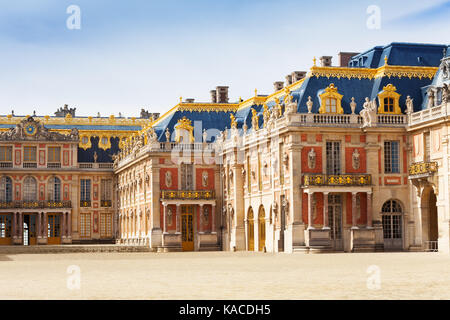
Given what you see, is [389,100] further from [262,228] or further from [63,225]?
[63,225]

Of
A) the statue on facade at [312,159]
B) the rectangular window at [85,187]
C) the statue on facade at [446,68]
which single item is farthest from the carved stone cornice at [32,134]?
the statue on facade at [446,68]

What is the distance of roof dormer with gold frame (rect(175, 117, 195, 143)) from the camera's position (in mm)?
58281

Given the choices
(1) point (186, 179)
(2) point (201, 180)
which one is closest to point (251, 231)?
(2) point (201, 180)

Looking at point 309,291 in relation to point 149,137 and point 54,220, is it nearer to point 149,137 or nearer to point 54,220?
point 149,137

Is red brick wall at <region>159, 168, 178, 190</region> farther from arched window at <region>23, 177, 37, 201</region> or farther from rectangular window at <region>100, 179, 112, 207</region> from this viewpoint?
arched window at <region>23, 177, 37, 201</region>

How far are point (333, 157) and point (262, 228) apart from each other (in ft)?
24.4

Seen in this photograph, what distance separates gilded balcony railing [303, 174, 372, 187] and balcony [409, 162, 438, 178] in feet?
7.99

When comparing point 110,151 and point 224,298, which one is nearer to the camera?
point 224,298

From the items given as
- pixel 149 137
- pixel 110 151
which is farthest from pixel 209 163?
pixel 110 151

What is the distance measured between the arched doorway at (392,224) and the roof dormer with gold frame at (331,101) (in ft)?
18.4

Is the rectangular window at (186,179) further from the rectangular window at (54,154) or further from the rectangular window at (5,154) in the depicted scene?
the rectangular window at (5,154)
